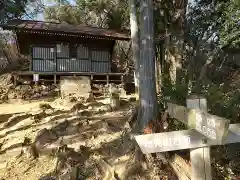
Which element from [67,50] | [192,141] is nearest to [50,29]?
[67,50]

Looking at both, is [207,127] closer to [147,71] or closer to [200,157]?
[200,157]

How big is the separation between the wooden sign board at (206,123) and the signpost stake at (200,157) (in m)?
0.12

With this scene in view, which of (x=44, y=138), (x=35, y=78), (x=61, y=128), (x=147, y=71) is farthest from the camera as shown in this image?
(x=35, y=78)

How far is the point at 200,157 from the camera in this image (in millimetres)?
3191

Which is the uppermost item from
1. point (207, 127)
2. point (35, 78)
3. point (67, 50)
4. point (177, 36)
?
point (67, 50)

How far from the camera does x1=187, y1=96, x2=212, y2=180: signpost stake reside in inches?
124

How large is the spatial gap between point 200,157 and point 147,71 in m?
3.26

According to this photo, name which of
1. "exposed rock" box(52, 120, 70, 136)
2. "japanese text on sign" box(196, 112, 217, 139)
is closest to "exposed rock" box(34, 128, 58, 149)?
"exposed rock" box(52, 120, 70, 136)

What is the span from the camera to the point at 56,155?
5969mm

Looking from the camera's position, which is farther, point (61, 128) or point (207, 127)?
point (61, 128)

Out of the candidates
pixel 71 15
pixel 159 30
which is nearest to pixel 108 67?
pixel 159 30

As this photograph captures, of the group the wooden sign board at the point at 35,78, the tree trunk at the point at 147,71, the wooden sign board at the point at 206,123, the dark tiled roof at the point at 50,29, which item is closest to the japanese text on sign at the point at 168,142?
the wooden sign board at the point at 206,123

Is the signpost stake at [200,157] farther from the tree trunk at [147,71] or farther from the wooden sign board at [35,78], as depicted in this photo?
the wooden sign board at [35,78]

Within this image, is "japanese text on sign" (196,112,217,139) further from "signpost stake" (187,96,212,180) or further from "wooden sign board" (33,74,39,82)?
"wooden sign board" (33,74,39,82)
